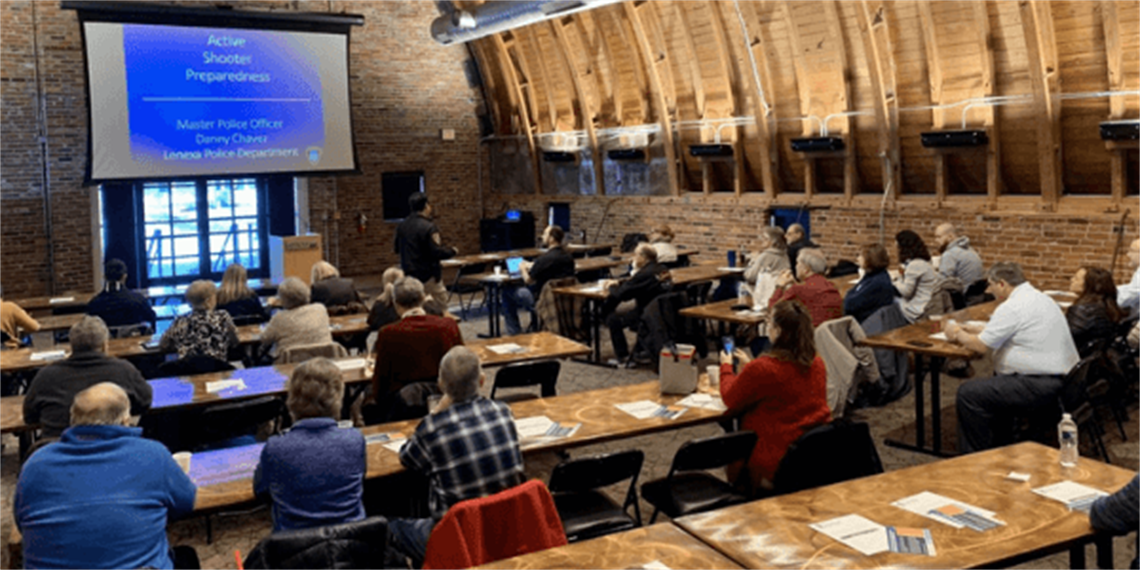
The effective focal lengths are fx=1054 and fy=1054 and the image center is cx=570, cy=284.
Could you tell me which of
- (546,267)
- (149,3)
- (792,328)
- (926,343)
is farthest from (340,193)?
(792,328)

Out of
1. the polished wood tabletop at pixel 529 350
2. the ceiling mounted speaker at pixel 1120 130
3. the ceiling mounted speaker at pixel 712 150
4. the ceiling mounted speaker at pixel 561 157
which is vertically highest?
the ceiling mounted speaker at pixel 561 157

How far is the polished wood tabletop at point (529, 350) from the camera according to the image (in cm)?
748

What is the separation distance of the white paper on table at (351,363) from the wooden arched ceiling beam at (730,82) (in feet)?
29.1

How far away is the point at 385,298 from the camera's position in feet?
28.7

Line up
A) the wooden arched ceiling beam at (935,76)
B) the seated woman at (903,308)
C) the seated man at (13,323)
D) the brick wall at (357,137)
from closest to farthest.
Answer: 1. the seated woman at (903,308)
2. the seated man at (13,323)
3. the wooden arched ceiling beam at (935,76)
4. the brick wall at (357,137)

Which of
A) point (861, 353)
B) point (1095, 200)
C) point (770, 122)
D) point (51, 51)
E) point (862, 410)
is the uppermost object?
point (51, 51)

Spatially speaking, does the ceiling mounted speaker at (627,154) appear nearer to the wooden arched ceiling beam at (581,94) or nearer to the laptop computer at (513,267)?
the wooden arched ceiling beam at (581,94)

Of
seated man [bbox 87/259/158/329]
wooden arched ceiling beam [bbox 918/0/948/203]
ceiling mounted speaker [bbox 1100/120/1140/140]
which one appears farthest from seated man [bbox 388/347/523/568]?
wooden arched ceiling beam [bbox 918/0/948/203]

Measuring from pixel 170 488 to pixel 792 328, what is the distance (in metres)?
2.87

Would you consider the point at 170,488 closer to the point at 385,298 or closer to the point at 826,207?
the point at 385,298

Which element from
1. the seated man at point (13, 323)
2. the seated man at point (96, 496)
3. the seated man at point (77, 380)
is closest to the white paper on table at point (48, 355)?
the seated man at point (13, 323)

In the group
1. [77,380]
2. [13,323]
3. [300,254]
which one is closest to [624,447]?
[77,380]

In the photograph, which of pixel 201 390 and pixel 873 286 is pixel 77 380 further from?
pixel 873 286

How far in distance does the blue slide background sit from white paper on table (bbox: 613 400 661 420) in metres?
10.8
